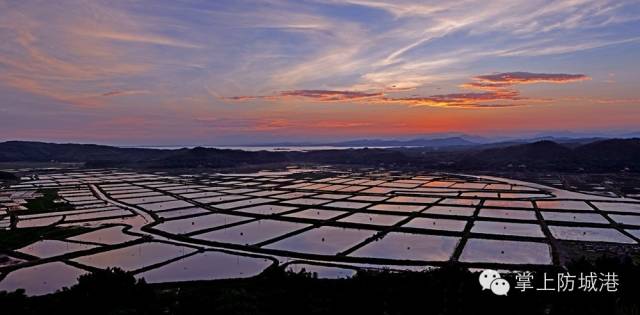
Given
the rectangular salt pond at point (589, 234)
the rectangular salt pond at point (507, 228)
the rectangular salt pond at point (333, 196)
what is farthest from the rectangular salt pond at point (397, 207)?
the rectangular salt pond at point (589, 234)

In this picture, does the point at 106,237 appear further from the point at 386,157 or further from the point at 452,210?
the point at 386,157

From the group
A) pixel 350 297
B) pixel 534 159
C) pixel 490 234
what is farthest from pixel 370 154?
Result: pixel 350 297

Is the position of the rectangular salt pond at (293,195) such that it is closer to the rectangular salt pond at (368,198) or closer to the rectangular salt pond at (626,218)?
the rectangular salt pond at (368,198)

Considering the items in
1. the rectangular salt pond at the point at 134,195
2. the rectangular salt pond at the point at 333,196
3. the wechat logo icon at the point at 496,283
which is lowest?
the rectangular salt pond at the point at 333,196

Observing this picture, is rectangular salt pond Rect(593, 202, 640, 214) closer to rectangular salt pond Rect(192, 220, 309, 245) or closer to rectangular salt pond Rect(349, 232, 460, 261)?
rectangular salt pond Rect(349, 232, 460, 261)

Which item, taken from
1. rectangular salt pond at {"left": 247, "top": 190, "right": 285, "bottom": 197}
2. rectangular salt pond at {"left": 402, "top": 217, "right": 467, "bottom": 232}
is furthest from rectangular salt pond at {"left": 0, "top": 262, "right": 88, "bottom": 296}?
rectangular salt pond at {"left": 247, "top": 190, "right": 285, "bottom": 197}

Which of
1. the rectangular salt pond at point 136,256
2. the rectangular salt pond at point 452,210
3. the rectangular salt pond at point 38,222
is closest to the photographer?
the rectangular salt pond at point 136,256

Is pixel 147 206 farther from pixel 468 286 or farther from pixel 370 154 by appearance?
pixel 370 154
